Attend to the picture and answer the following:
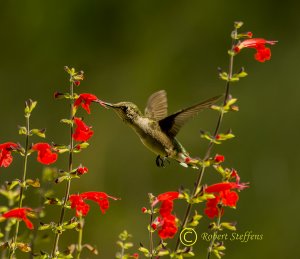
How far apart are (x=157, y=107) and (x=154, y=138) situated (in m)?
0.20

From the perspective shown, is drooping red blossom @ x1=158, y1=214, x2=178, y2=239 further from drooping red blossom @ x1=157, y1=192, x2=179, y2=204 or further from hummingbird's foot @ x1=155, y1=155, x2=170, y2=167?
hummingbird's foot @ x1=155, y1=155, x2=170, y2=167

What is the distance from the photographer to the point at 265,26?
4039 mm

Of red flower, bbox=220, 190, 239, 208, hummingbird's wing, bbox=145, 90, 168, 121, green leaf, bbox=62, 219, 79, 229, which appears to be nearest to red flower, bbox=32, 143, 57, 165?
green leaf, bbox=62, 219, 79, 229

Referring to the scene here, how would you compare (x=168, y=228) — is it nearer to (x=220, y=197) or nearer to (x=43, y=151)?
(x=220, y=197)

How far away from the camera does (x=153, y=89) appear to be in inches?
155

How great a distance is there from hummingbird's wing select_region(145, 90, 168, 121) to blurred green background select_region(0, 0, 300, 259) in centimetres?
178

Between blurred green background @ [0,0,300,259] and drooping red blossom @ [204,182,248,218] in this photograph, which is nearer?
drooping red blossom @ [204,182,248,218]

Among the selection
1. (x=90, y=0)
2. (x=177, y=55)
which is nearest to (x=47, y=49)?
(x=90, y=0)

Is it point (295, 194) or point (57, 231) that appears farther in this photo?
point (295, 194)

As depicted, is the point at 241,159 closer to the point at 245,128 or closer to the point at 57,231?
the point at 245,128

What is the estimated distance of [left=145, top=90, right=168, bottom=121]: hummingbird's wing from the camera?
5.46 ft

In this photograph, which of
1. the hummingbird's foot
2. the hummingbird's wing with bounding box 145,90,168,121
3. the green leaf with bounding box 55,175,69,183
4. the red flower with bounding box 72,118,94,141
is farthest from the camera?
the hummingbird's wing with bounding box 145,90,168,121

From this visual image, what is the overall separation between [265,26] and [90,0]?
4.13 ft

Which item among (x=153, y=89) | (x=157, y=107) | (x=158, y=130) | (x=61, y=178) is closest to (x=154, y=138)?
(x=158, y=130)
